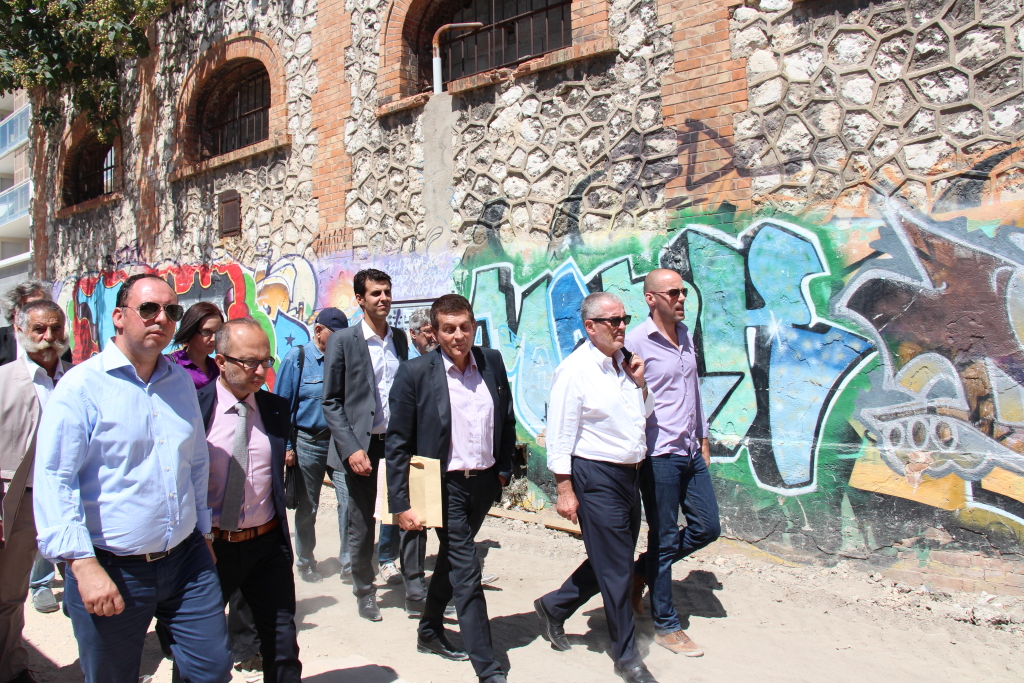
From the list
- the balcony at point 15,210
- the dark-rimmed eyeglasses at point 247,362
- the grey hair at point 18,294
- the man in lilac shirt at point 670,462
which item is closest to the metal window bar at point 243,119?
the grey hair at point 18,294

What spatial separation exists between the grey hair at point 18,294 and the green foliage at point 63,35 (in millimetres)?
6455

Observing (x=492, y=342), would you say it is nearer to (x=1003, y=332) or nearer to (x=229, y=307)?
(x=1003, y=332)

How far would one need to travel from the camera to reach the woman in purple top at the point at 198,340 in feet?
12.4

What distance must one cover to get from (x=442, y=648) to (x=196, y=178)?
8.61m

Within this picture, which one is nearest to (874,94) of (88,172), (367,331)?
(367,331)

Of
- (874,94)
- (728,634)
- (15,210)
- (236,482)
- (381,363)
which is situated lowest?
(728,634)

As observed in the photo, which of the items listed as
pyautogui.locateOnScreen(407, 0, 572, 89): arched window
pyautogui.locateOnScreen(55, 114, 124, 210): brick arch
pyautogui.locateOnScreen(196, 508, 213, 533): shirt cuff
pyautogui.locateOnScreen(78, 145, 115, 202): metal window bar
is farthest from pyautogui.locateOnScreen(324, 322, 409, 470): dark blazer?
pyautogui.locateOnScreen(78, 145, 115, 202): metal window bar

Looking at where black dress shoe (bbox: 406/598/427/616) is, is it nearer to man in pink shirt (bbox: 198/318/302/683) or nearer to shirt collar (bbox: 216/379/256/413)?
man in pink shirt (bbox: 198/318/302/683)

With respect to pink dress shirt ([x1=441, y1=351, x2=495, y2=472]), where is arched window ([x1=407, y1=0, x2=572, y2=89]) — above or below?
above

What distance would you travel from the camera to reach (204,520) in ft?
8.93

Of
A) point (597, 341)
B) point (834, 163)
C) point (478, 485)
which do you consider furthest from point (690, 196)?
point (478, 485)

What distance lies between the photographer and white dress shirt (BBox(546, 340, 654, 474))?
3.55 m

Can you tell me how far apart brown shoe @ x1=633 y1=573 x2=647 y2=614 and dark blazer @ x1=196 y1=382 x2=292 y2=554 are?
217 centimetres

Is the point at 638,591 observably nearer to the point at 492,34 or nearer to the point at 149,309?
the point at 149,309
